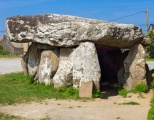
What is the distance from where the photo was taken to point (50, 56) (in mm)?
12695

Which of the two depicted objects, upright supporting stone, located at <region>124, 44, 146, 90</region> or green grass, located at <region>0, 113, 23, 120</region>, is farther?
upright supporting stone, located at <region>124, 44, 146, 90</region>

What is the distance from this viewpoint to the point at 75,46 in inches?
486

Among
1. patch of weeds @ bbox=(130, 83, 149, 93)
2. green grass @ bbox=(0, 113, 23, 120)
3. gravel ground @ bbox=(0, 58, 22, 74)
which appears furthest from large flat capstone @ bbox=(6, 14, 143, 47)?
gravel ground @ bbox=(0, 58, 22, 74)

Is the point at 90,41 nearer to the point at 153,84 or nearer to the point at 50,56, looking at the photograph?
the point at 50,56

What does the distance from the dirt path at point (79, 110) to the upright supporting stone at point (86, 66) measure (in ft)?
3.12

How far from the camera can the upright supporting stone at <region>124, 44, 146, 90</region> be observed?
1240 cm

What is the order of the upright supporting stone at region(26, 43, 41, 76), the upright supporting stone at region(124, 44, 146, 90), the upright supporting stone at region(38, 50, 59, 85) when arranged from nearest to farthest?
the upright supporting stone at region(124, 44, 146, 90) < the upright supporting stone at region(38, 50, 59, 85) < the upright supporting stone at region(26, 43, 41, 76)

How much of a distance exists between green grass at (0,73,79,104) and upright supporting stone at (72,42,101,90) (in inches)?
19.5

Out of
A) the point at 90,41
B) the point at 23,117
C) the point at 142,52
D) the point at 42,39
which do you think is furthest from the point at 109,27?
the point at 23,117

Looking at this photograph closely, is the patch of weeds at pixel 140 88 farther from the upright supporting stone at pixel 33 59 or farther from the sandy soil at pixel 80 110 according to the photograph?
the upright supporting stone at pixel 33 59

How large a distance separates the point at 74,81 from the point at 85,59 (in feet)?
2.79

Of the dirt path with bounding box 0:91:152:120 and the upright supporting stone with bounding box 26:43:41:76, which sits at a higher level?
the upright supporting stone with bounding box 26:43:41:76

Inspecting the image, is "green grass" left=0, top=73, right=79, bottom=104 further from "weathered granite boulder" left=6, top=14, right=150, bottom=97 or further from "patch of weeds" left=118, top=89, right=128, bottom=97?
"patch of weeds" left=118, top=89, right=128, bottom=97

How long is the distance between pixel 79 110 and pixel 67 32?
360 cm
